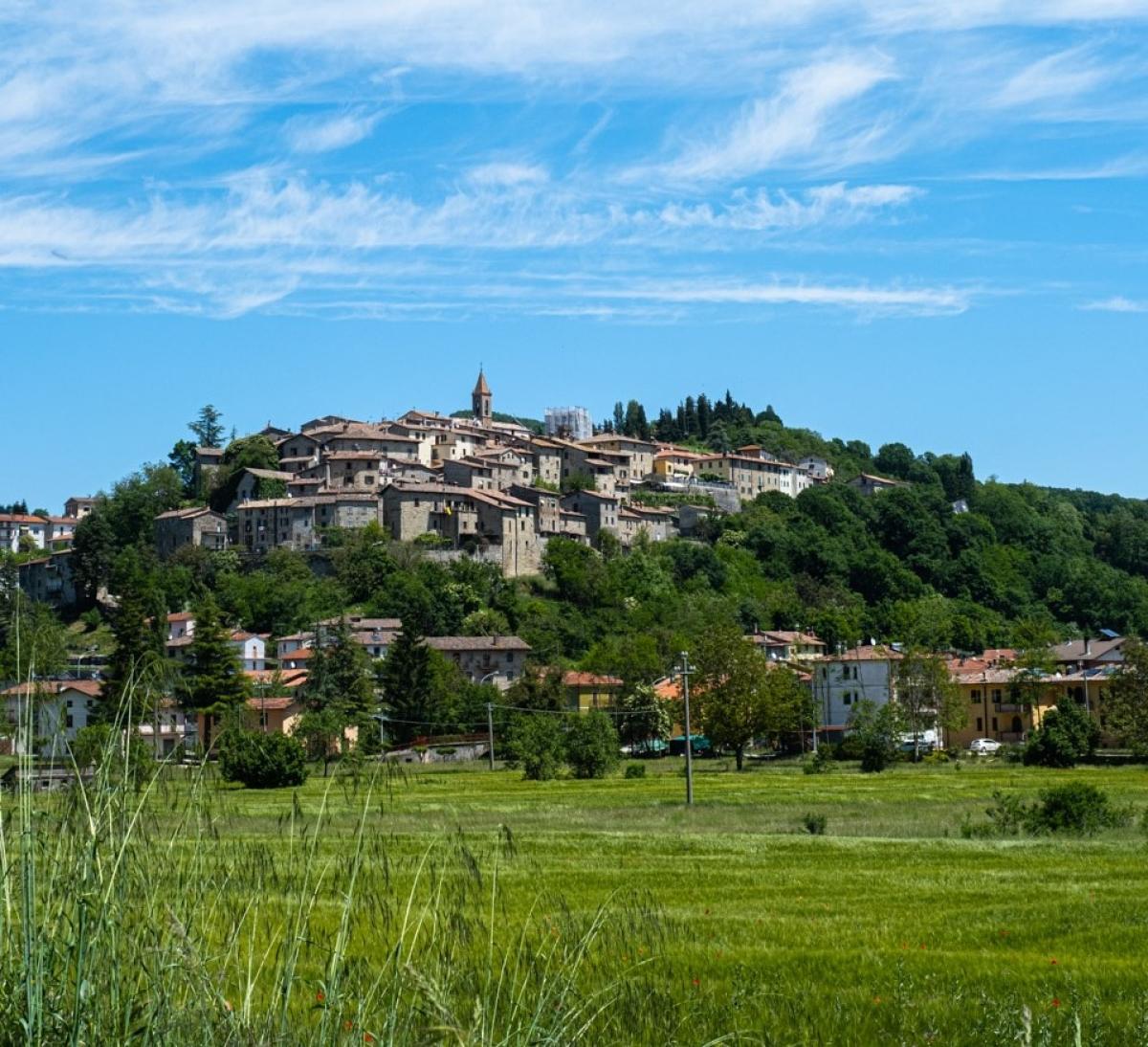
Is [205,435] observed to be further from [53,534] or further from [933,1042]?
[933,1042]

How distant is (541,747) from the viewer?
6259cm

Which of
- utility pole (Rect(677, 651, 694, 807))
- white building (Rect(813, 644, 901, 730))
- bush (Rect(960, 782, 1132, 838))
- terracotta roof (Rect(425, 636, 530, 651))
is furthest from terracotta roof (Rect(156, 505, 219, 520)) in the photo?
bush (Rect(960, 782, 1132, 838))

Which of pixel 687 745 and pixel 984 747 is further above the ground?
pixel 687 745

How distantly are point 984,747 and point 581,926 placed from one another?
75.0m

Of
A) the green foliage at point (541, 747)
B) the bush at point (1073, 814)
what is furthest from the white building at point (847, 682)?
the bush at point (1073, 814)

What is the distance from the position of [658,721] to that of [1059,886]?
220ft

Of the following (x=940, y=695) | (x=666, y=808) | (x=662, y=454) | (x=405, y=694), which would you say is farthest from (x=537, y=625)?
(x=666, y=808)

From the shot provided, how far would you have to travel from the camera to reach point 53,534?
187 metres

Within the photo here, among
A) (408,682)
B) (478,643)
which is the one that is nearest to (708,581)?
(478,643)

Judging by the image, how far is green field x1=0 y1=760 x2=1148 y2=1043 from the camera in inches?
269

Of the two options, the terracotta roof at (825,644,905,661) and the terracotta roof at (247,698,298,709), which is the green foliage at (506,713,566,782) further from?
the terracotta roof at (825,644,905,661)

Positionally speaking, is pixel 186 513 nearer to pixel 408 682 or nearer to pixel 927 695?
pixel 408 682

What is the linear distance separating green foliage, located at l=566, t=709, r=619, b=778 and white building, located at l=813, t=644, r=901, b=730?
100 feet

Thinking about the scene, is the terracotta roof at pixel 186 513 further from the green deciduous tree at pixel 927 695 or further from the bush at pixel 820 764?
the bush at pixel 820 764
